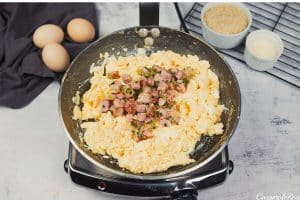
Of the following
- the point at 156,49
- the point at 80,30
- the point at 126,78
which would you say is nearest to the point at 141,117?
the point at 126,78

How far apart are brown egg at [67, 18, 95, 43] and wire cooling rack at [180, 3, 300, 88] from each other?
28 centimetres

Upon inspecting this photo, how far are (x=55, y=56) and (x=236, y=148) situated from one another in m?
0.54

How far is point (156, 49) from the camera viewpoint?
1.20 m

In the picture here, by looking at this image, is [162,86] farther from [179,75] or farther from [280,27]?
[280,27]

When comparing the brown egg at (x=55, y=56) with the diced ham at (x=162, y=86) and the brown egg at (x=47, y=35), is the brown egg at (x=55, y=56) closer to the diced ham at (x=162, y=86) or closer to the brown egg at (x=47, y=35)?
the brown egg at (x=47, y=35)

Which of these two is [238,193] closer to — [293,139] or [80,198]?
[293,139]

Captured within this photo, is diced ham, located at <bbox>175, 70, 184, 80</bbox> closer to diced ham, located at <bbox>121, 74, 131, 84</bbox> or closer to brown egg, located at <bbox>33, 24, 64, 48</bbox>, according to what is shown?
diced ham, located at <bbox>121, 74, 131, 84</bbox>

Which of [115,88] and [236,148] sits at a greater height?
[115,88]

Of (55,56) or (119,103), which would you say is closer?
(119,103)

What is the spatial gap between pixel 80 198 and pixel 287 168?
1.76ft

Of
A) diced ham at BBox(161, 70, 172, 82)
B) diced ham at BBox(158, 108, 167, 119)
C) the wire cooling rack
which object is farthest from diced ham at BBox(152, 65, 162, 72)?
the wire cooling rack

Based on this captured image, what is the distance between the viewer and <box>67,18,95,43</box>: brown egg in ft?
4.21

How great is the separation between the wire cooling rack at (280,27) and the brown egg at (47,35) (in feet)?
1.20

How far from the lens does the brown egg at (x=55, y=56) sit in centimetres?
123
